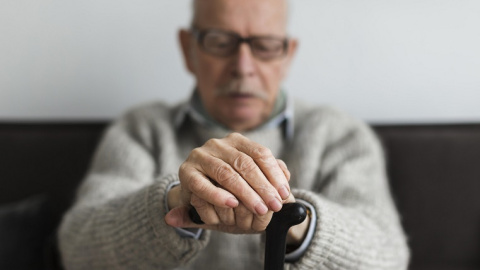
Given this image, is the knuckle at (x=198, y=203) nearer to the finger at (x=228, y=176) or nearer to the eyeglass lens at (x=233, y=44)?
the finger at (x=228, y=176)

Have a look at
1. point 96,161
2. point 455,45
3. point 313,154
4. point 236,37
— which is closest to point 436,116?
point 455,45

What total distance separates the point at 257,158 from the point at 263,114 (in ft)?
1.67

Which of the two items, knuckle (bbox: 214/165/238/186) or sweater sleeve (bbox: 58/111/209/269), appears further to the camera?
sweater sleeve (bbox: 58/111/209/269)

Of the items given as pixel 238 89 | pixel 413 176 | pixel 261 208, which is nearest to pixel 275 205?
pixel 261 208

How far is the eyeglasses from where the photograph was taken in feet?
3.85

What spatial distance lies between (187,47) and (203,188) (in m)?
0.65

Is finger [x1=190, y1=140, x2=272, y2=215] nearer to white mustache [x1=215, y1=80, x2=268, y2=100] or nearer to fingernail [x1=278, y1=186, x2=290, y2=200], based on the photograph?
fingernail [x1=278, y1=186, x2=290, y2=200]

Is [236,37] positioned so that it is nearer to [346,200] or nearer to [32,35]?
[346,200]

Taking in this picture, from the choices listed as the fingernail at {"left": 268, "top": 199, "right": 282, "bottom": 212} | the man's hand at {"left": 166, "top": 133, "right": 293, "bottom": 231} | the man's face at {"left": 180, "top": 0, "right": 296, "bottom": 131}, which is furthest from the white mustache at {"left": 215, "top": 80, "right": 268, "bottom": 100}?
the fingernail at {"left": 268, "top": 199, "right": 282, "bottom": 212}

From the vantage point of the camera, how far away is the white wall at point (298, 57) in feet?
4.95

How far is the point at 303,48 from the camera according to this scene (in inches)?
60.9

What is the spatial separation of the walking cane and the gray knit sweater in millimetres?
167

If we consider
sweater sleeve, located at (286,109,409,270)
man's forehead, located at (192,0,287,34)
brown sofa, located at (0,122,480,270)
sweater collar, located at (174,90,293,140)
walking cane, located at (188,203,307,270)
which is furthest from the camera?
brown sofa, located at (0,122,480,270)

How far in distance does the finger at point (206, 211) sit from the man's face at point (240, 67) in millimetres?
466
